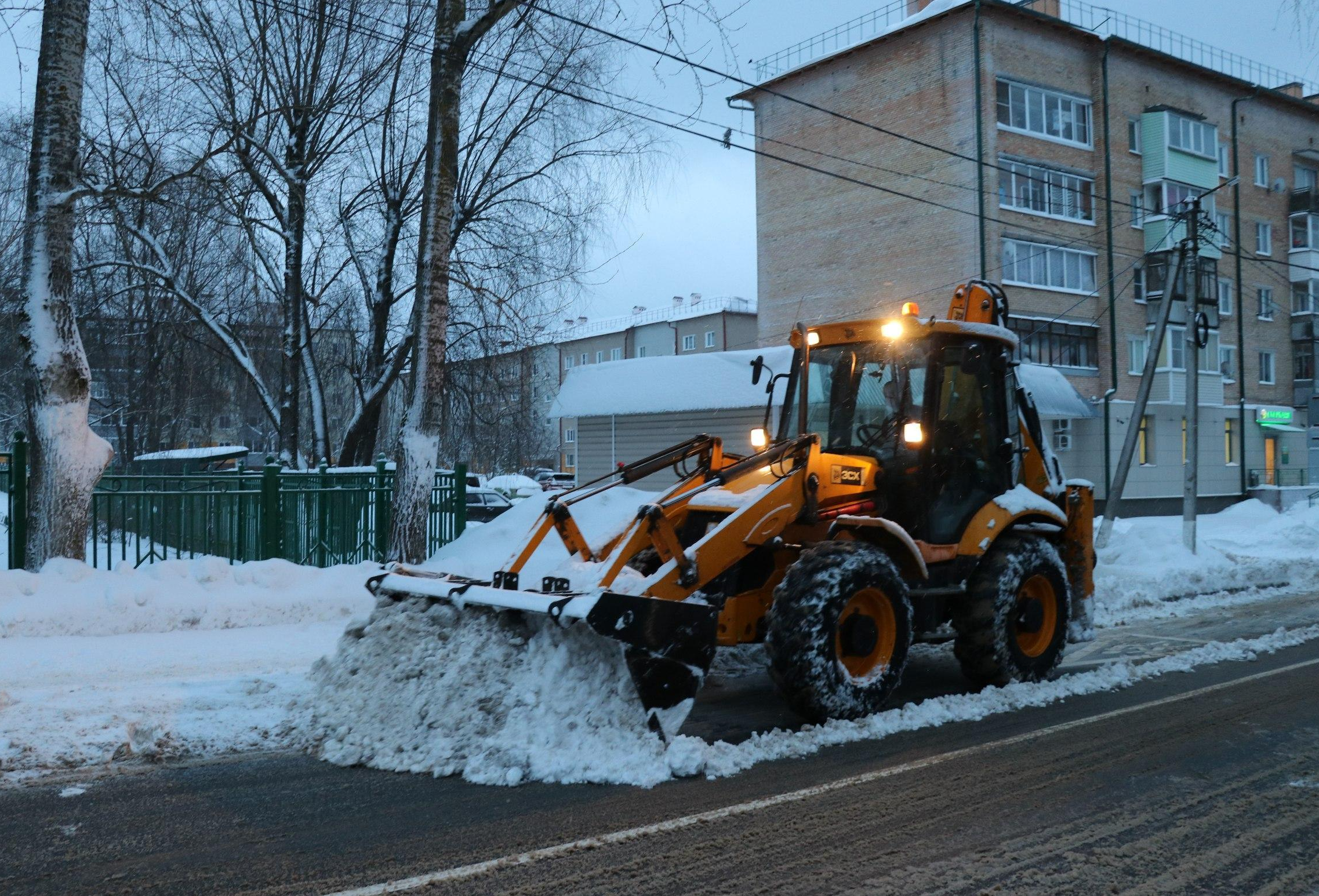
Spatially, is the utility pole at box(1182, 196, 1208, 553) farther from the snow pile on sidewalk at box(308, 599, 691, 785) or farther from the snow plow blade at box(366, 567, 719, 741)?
the snow pile on sidewalk at box(308, 599, 691, 785)

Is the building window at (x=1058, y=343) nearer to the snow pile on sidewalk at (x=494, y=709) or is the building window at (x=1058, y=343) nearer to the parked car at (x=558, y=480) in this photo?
the parked car at (x=558, y=480)

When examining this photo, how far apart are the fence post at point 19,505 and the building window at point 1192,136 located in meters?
33.4

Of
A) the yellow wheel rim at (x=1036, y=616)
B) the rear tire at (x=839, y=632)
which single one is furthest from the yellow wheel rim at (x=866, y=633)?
the yellow wheel rim at (x=1036, y=616)

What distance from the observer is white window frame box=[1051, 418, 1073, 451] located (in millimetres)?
30781

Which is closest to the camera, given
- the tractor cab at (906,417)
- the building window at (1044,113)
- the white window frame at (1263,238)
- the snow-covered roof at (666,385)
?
the tractor cab at (906,417)

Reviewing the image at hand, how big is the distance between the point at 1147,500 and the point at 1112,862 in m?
30.8

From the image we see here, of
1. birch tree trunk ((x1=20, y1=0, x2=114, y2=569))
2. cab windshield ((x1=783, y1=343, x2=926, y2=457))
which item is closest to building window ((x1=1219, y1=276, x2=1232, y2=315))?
cab windshield ((x1=783, y1=343, x2=926, y2=457))

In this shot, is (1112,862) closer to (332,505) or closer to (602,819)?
(602,819)

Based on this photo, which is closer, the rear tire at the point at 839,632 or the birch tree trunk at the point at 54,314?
the rear tire at the point at 839,632

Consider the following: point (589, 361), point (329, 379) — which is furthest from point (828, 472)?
point (589, 361)

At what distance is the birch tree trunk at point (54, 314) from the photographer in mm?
10531

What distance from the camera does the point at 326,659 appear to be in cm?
663

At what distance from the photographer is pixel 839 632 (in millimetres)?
6398

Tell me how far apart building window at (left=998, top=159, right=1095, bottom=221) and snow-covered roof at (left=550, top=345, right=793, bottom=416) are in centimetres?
915
